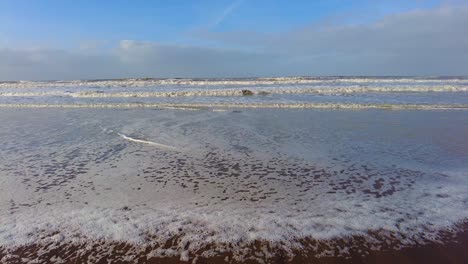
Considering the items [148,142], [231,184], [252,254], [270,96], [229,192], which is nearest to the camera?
[252,254]

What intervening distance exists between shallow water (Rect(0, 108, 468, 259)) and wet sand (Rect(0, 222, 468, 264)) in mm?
138

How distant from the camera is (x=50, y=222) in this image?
15.8 feet

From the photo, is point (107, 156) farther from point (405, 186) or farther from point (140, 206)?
point (405, 186)

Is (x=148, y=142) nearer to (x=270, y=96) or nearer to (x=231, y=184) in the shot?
(x=231, y=184)

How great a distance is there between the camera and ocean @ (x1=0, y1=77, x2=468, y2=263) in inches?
165

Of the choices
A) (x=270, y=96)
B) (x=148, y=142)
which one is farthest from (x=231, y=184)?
(x=270, y=96)

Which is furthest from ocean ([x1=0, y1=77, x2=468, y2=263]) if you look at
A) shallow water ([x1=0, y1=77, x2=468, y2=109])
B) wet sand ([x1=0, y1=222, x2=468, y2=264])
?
shallow water ([x1=0, y1=77, x2=468, y2=109])

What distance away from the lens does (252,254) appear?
3932 mm

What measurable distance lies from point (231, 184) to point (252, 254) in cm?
253

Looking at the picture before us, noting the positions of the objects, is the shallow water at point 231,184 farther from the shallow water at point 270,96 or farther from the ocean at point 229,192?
the shallow water at point 270,96

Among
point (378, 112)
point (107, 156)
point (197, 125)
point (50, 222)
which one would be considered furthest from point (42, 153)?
point (378, 112)

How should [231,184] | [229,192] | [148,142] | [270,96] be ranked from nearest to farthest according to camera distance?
[229,192] < [231,184] < [148,142] < [270,96]

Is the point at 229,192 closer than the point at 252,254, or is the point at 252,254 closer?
the point at 252,254

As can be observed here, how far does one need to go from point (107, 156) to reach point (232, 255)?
5.63 m
